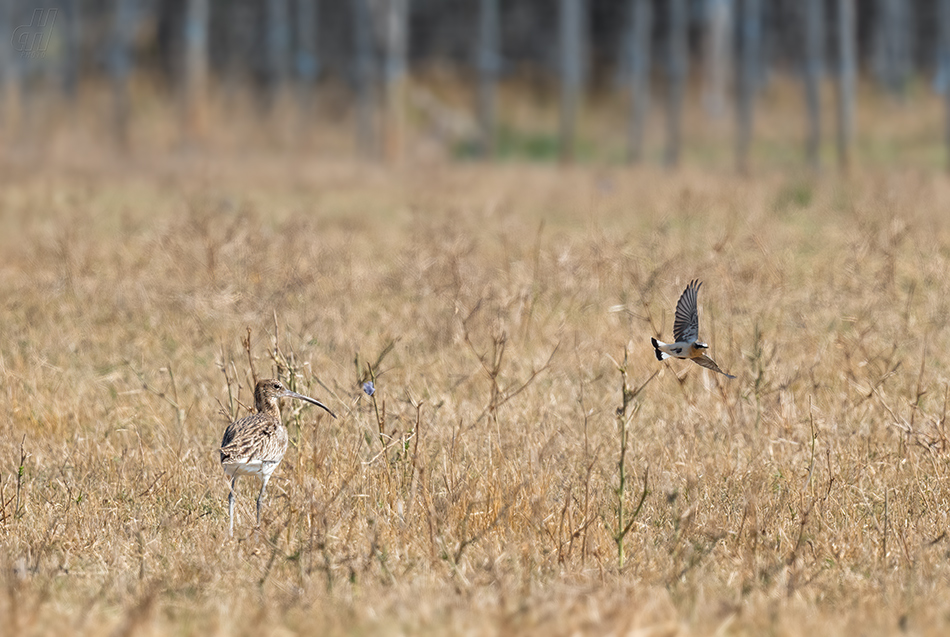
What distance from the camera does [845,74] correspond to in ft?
64.5

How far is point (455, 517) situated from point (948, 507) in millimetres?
2119

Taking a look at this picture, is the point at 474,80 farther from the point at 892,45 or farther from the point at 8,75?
the point at 8,75

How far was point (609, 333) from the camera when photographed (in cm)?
775

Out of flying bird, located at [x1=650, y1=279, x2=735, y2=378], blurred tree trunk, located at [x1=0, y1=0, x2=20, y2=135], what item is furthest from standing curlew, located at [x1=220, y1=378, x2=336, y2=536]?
blurred tree trunk, located at [x1=0, y1=0, x2=20, y2=135]

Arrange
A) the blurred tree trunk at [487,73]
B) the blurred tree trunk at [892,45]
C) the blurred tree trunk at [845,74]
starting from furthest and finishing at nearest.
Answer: the blurred tree trunk at [892,45], the blurred tree trunk at [487,73], the blurred tree trunk at [845,74]

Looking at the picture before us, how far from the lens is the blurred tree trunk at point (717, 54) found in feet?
100.0

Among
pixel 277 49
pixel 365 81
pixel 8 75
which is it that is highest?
pixel 277 49

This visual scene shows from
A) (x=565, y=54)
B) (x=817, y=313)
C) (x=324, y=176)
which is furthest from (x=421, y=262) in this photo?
(x=565, y=54)

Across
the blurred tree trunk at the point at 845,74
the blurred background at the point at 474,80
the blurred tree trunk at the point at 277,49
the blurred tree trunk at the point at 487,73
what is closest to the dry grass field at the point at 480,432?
the blurred tree trunk at the point at 845,74

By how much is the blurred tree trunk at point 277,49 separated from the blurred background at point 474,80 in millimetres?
131

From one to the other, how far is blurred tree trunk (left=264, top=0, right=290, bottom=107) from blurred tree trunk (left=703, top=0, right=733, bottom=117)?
546 inches

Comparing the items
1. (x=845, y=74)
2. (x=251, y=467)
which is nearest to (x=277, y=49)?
(x=845, y=74)

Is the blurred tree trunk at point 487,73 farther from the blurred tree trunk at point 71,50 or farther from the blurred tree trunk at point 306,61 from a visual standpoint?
Answer: the blurred tree trunk at point 71,50

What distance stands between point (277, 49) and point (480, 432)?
34.5m
